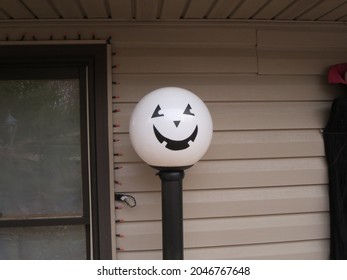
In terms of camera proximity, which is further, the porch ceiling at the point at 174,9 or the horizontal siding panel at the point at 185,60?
the horizontal siding panel at the point at 185,60

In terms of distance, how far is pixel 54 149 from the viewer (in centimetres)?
211

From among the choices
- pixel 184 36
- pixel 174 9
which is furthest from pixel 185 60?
pixel 174 9

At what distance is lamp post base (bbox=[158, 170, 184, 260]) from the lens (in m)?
1.70

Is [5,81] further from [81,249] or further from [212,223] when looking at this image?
[212,223]

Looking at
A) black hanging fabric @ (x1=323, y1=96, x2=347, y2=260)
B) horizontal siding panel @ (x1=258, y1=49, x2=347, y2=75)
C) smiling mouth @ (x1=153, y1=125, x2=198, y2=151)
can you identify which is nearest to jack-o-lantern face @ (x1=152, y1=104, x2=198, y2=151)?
smiling mouth @ (x1=153, y1=125, x2=198, y2=151)

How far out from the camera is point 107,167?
6.78 ft

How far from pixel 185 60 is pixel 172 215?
101 centimetres

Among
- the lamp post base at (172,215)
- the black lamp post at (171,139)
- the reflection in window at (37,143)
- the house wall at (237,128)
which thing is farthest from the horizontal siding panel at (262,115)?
the lamp post base at (172,215)

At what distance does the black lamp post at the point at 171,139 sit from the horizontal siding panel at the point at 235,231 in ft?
1.37

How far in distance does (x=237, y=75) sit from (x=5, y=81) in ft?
4.92

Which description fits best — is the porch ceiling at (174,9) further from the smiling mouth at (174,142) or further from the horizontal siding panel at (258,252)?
the horizontal siding panel at (258,252)

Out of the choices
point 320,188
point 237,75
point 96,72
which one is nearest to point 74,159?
point 96,72

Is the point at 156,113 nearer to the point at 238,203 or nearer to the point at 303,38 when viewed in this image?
the point at 238,203

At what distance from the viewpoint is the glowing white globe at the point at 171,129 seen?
157 centimetres
